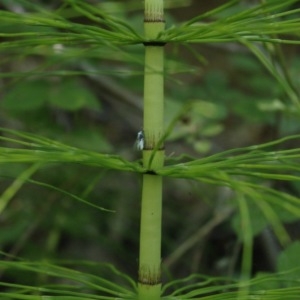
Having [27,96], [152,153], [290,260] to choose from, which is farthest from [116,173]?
[152,153]

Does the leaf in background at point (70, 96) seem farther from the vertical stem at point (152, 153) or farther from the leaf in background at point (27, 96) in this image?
the vertical stem at point (152, 153)

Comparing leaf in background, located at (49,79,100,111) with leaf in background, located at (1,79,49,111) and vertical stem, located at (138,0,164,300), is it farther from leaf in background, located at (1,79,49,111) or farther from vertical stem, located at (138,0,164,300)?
vertical stem, located at (138,0,164,300)

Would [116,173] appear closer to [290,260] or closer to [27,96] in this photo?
[27,96]

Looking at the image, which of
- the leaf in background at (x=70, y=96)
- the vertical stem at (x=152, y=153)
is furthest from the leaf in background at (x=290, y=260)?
the leaf in background at (x=70, y=96)

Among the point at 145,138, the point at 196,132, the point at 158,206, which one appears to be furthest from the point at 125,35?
the point at 196,132

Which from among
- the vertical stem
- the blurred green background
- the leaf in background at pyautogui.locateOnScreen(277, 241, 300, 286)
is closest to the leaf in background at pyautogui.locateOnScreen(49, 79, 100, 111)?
the blurred green background
